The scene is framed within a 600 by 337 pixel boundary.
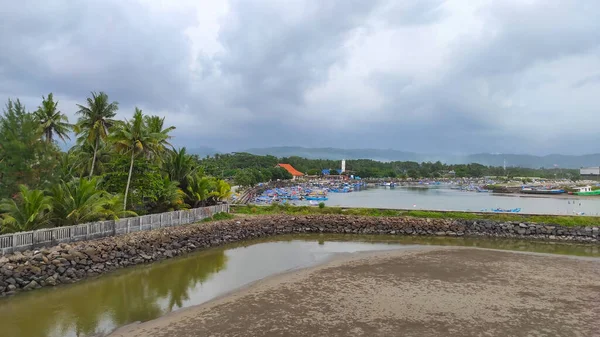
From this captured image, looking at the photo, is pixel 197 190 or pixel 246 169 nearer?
pixel 197 190

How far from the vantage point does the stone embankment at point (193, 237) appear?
589 inches

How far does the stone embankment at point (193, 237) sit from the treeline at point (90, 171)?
2371mm

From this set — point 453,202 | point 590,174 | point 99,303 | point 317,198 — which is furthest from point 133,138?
point 590,174

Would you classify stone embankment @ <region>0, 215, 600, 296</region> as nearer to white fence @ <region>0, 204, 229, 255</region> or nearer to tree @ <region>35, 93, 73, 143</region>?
white fence @ <region>0, 204, 229, 255</region>

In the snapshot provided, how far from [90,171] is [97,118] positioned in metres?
4.64

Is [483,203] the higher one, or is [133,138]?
[133,138]

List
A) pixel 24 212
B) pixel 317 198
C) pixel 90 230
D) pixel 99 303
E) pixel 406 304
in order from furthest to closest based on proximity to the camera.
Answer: pixel 317 198 < pixel 90 230 < pixel 24 212 < pixel 99 303 < pixel 406 304

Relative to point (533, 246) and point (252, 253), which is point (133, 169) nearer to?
point (252, 253)

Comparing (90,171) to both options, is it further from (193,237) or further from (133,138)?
(193,237)

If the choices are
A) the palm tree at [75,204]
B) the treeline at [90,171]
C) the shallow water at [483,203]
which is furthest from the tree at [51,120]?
the shallow water at [483,203]

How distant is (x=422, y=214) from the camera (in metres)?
33.0

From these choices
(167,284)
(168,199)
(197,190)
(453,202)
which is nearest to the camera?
(167,284)

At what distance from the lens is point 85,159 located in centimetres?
2853

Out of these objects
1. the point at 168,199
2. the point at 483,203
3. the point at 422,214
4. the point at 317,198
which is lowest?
the point at 483,203
